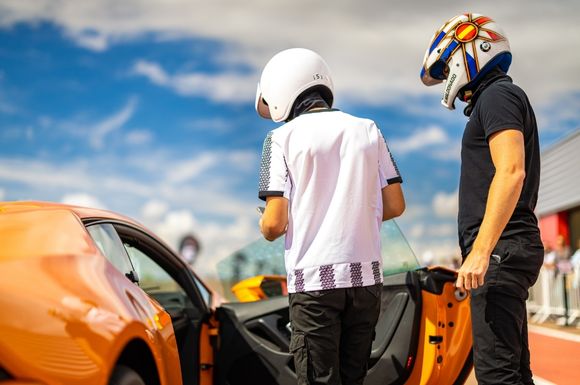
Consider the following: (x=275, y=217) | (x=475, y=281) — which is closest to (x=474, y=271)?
(x=475, y=281)

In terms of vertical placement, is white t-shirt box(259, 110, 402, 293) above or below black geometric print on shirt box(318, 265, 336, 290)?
above

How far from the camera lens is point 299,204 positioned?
9.60ft

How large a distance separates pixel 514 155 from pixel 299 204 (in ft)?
2.83

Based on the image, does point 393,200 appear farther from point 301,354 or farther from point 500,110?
point 301,354

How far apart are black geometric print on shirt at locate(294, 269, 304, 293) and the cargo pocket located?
0.57ft

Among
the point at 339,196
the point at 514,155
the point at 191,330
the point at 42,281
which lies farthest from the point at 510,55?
the point at 42,281

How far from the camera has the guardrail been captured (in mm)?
15463

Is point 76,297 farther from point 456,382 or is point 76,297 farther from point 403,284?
point 456,382

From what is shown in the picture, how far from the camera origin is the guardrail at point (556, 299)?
15.5 m

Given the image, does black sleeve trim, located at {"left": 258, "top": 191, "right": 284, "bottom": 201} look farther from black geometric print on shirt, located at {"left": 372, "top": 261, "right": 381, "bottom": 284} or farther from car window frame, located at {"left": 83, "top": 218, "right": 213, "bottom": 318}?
car window frame, located at {"left": 83, "top": 218, "right": 213, "bottom": 318}

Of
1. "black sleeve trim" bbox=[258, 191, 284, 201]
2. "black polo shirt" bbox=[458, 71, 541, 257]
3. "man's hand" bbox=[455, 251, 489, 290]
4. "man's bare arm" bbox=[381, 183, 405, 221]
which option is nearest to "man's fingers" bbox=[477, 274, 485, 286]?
"man's hand" bbox=[455, 251, 489, 290]

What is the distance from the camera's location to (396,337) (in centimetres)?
385

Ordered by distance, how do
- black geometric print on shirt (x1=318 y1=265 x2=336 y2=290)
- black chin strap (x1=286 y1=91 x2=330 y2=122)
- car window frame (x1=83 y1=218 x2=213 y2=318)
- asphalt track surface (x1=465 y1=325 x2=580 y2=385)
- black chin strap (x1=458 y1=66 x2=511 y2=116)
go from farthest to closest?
asphalt track surface (x1=465 y1=325 x2=580 y2=385) → car window frame (x1=83 y1=218 x2=213 y2=318) → black chin strap (x1=458 y1=66 x2=511 y2=116) → black chin strap (x1=286 y1=91 x2=330 y2=122) → black geometric print on shirt (x1=318 y1=265 x2=336 y2=290)

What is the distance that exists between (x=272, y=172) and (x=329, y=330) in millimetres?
654
